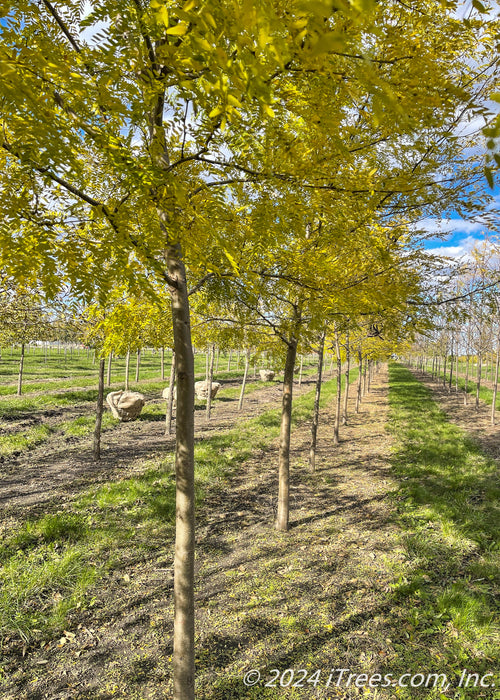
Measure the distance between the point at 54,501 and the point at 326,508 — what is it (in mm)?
5183

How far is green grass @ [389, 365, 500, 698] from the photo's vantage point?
3.66 meters

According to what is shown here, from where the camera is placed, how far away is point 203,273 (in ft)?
12.1

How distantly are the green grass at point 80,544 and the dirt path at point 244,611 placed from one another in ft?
0.93

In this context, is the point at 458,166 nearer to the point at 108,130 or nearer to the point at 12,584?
the point at 108,130

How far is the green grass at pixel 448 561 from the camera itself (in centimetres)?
366

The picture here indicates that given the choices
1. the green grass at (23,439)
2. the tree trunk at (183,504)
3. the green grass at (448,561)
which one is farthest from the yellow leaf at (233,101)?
the green grass at (23,439)

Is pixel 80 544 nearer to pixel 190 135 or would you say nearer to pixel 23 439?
pixel 190 135

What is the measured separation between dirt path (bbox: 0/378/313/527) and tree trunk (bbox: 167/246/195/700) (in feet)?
15.4

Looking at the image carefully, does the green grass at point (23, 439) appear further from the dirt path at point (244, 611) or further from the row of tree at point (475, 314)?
the row of tree at point (475, 314)

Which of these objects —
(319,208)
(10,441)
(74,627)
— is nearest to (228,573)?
(74,627)

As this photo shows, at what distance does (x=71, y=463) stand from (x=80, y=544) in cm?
461

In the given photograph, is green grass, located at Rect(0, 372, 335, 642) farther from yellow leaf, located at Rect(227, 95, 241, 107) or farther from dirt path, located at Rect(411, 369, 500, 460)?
dirt path, located at Rect(411, 369, 500, 460)

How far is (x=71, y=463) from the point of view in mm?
9547

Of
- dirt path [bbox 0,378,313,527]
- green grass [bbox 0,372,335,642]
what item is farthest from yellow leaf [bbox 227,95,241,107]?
dirt path [bbox 0,378,313,527]
